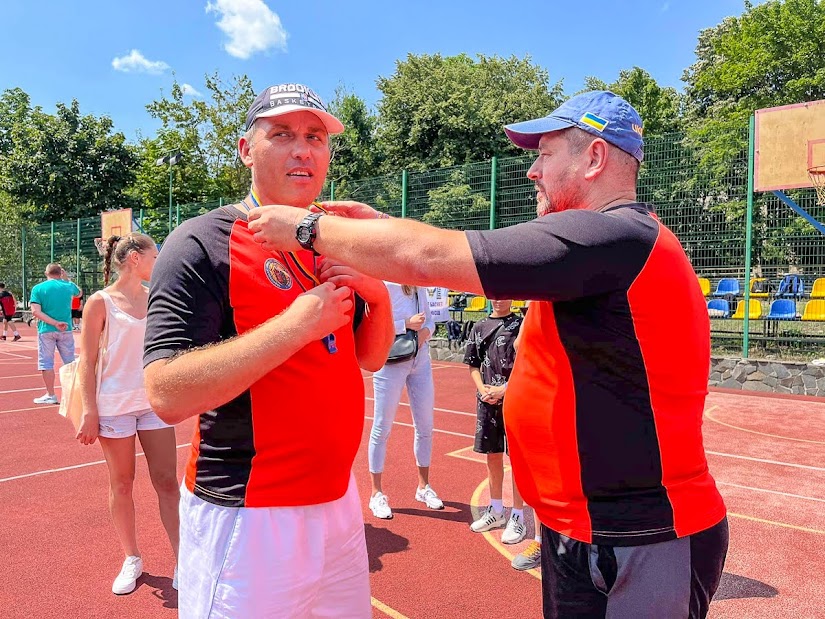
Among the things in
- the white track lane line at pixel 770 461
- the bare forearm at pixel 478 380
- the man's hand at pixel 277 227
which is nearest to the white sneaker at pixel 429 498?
the bare forearm at pixel 478 380

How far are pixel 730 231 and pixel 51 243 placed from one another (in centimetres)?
2671

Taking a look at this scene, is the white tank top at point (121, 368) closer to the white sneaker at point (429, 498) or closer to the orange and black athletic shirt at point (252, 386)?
the orange and black athletic shirt at point (252, 386)

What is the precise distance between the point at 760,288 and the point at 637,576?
1210cm

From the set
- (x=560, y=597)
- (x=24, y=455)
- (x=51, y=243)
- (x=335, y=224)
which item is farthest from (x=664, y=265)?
(x=51, y=243)

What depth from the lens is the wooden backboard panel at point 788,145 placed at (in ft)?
36.5

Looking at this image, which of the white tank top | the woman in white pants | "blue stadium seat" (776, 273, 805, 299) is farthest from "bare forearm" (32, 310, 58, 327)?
"blue stadium seat" (776, 273, 805, 299)

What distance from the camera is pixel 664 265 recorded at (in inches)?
64.9

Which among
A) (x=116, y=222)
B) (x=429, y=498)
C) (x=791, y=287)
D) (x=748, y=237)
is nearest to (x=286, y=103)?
(x=429, y=498)

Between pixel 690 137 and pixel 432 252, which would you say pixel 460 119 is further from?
pixel 432 252

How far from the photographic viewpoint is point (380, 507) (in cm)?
504

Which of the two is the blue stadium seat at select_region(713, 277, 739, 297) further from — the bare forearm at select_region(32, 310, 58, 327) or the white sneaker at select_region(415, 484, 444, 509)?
the bare forearm at select_region(32, 310, 58, 327)

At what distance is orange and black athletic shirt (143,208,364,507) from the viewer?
1.74m

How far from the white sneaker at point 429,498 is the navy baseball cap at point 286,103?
391cm

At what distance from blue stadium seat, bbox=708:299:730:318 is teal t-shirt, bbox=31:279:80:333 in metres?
11.5
